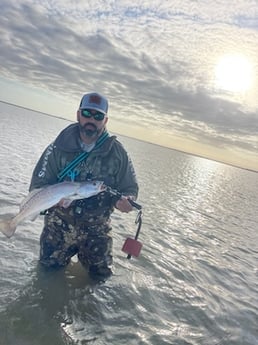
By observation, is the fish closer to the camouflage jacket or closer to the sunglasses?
the camouflage jacket

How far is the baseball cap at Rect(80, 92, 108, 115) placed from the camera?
6.27 m

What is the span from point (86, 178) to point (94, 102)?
1.42m

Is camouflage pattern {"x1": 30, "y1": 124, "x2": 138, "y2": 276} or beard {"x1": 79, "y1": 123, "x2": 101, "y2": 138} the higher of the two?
beard {"x1": 79, "y1": 123, "x2": 101, "y2": 138}

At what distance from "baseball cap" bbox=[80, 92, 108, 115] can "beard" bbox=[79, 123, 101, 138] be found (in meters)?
0.32

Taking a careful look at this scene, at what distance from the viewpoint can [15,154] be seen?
73.9ft

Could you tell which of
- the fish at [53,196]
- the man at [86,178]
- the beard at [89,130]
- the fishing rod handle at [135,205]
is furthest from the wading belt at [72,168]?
the fishing rod handle at [135,205]

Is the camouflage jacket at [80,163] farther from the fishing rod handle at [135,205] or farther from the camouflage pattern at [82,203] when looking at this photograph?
the fishing rod handle at [135,205]

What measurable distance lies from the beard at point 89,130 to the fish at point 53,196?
Answer: 1195 mm

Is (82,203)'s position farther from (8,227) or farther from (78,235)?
(8,227)

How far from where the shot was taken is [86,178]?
6.47 meters

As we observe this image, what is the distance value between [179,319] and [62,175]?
12.4ft

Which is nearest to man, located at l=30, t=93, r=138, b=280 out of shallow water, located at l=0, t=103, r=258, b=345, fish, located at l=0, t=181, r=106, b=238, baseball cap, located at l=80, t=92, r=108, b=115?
baseball cap, located at l=80, t=92, r=108, b=115

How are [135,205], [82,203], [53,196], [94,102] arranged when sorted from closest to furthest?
[53,196]
[135,205]
[94,102]
[82,203]

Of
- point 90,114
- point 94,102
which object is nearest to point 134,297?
point 90,114
